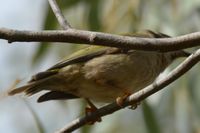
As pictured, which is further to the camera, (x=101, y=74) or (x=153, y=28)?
(x=153, y=28)

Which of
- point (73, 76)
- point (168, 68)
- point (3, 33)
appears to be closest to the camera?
point (3, 33)

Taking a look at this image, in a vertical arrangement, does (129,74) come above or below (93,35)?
below

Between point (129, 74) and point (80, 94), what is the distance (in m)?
0.39

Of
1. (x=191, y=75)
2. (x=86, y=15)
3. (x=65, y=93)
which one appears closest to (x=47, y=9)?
(x=86, y=15)

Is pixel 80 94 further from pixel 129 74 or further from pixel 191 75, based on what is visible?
pixel 191 75

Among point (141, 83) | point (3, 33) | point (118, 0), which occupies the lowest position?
point (141, 83)

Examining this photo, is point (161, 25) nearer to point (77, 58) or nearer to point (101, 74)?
point (101, 74)

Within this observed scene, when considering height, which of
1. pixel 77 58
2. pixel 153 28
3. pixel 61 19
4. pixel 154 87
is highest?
pixel 61 19

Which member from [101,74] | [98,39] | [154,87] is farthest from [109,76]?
[98,39]

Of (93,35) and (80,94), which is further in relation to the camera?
(80,94)

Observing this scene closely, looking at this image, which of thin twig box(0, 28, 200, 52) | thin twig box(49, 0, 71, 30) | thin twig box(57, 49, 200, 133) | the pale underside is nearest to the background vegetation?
the pale underside

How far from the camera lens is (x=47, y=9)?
15.9ft

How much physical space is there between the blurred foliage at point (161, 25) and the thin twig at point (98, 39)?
2154 mm

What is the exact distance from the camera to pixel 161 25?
5.20 meters
